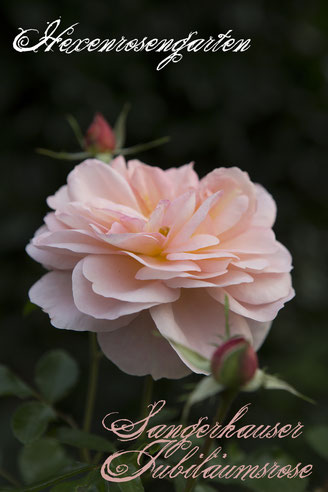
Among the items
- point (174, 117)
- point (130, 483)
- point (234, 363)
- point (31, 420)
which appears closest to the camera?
point (234, 363)

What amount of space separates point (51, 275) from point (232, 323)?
0.61ft

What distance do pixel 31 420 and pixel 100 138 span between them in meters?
0.35

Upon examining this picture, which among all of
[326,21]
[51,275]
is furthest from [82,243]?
[326,21]

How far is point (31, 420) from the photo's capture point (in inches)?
25.5

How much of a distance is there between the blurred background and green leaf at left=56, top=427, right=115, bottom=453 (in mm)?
996

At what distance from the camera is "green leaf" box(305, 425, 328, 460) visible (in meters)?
0.72

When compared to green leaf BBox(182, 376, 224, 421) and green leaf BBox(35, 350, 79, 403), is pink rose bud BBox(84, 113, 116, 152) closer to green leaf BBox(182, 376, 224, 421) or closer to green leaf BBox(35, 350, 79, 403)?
green leaf BBox(35, 350, 79, 403)

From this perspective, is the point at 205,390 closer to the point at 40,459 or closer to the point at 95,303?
the point at 95,303

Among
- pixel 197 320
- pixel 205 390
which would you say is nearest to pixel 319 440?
pixel 197 320

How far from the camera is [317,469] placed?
1.47 metres

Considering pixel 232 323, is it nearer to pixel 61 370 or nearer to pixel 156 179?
pixel 156 179

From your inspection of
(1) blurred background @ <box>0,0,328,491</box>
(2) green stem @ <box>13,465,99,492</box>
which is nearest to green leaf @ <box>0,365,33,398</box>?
(2) green stem @ <box>13,465,99,492</box>

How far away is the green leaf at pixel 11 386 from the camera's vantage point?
696mm

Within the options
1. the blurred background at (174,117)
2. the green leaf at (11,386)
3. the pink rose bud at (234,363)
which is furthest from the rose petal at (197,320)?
the blurred background at (174,117)
